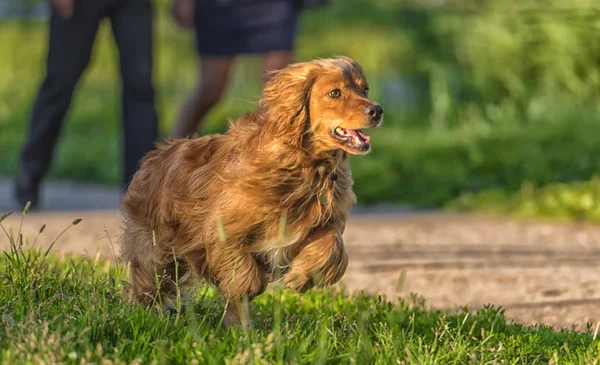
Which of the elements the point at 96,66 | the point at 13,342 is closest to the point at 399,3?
the point at 96,66

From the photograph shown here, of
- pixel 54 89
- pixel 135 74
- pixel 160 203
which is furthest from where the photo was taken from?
pixel 54 89

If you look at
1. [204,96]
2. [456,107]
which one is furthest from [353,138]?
[456,107]

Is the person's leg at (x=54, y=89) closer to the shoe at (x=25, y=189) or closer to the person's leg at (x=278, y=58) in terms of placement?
the shoe at (x=25, y=189)

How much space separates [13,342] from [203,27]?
561cm

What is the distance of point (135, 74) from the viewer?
7617 millimetres

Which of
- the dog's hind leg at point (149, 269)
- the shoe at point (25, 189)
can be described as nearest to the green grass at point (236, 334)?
the dog's hind leg at point (149, 269)

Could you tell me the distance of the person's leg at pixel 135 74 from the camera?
754 centimetres

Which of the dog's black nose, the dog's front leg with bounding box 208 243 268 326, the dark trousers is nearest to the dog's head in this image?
the dog's black nose

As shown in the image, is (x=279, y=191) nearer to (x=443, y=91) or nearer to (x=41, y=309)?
(x=41, y=309)

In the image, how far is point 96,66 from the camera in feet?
57.8

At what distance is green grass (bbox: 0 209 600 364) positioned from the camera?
3.49 m

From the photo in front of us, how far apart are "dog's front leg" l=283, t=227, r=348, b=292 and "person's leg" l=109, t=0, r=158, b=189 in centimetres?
323

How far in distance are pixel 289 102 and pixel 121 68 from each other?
3527mm

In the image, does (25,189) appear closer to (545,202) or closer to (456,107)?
(545,202)
